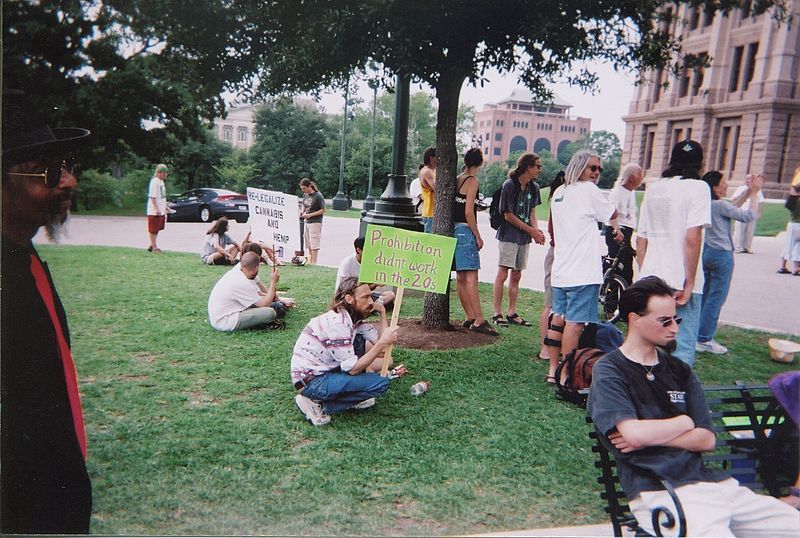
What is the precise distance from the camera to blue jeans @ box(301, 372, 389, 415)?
3887 mm

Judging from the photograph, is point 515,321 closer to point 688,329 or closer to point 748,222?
point 748,222

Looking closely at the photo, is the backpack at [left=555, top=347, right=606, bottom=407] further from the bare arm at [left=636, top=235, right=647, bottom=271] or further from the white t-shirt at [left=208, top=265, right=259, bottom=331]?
the white t-shirt at [left=208, top=265, right=259, bottom=331]

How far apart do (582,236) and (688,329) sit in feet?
3.19

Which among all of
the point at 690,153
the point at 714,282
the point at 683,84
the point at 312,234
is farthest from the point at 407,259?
the point at 312,234

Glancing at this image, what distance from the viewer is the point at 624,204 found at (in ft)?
23.4

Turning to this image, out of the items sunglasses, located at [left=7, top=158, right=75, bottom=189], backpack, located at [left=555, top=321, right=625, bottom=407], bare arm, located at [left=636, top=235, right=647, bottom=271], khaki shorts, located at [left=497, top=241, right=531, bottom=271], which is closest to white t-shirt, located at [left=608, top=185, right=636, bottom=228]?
khaki shorts, located at [left=497, top=241, right=531, bottom=271]

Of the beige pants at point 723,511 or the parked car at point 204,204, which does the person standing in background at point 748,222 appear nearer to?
the beige pants at point 723,511

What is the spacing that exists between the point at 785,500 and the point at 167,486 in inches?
115

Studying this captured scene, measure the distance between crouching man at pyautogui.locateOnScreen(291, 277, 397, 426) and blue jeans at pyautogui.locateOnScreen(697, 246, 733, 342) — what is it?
3.43 metres

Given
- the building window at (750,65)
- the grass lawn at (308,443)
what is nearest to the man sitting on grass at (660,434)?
the grass lawn at (308,443)

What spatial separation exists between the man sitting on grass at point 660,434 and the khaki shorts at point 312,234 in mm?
8288

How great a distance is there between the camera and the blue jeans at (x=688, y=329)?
424cm

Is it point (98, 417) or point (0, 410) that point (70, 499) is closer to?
point (0, 410)

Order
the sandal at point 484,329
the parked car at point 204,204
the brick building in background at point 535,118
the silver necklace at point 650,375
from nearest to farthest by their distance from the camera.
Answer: the silver necklace at point 650,375 < the brick building in background at point 535,118 < the sandal at point 484,329 < the parked car at point 204,204
